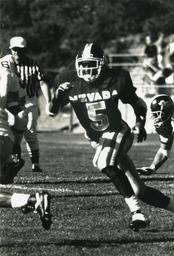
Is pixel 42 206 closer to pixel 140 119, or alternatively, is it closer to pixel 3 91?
pixel 3 91

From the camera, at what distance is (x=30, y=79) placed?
839 cm

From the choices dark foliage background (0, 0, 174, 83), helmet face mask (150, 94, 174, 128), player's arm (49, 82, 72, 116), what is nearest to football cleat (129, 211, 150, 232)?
player's arm (49, 82, 72, 116)

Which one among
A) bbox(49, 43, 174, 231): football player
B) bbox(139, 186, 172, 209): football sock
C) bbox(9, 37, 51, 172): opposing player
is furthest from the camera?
bbox(9, 37, 51, 172): opposing player

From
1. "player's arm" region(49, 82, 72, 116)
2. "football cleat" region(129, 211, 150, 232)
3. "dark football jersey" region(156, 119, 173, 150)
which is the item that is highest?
"player's arm" region(49, 82, 72, 116)

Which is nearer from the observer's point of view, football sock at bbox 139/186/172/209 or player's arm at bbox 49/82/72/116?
football sock at bbox 139/186/172/209

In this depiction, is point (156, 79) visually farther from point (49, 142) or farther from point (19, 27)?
point (19, 27)

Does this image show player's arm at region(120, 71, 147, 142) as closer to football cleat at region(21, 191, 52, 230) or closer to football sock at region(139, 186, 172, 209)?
football sock at region(139, 186, 172, 209)

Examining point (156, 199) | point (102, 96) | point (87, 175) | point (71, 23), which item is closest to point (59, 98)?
point (102, 96)

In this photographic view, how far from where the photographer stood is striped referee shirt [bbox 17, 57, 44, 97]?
829cm

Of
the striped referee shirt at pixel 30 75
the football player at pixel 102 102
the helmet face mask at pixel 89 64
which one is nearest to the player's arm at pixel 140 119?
the football player at pixel 102 102

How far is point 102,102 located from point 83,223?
36.0 inches

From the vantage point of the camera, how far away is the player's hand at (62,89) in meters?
5.21

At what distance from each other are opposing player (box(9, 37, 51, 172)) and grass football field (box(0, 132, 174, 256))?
0.44 meters

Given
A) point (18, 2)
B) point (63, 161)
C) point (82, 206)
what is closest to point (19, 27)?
point (18, 2)
